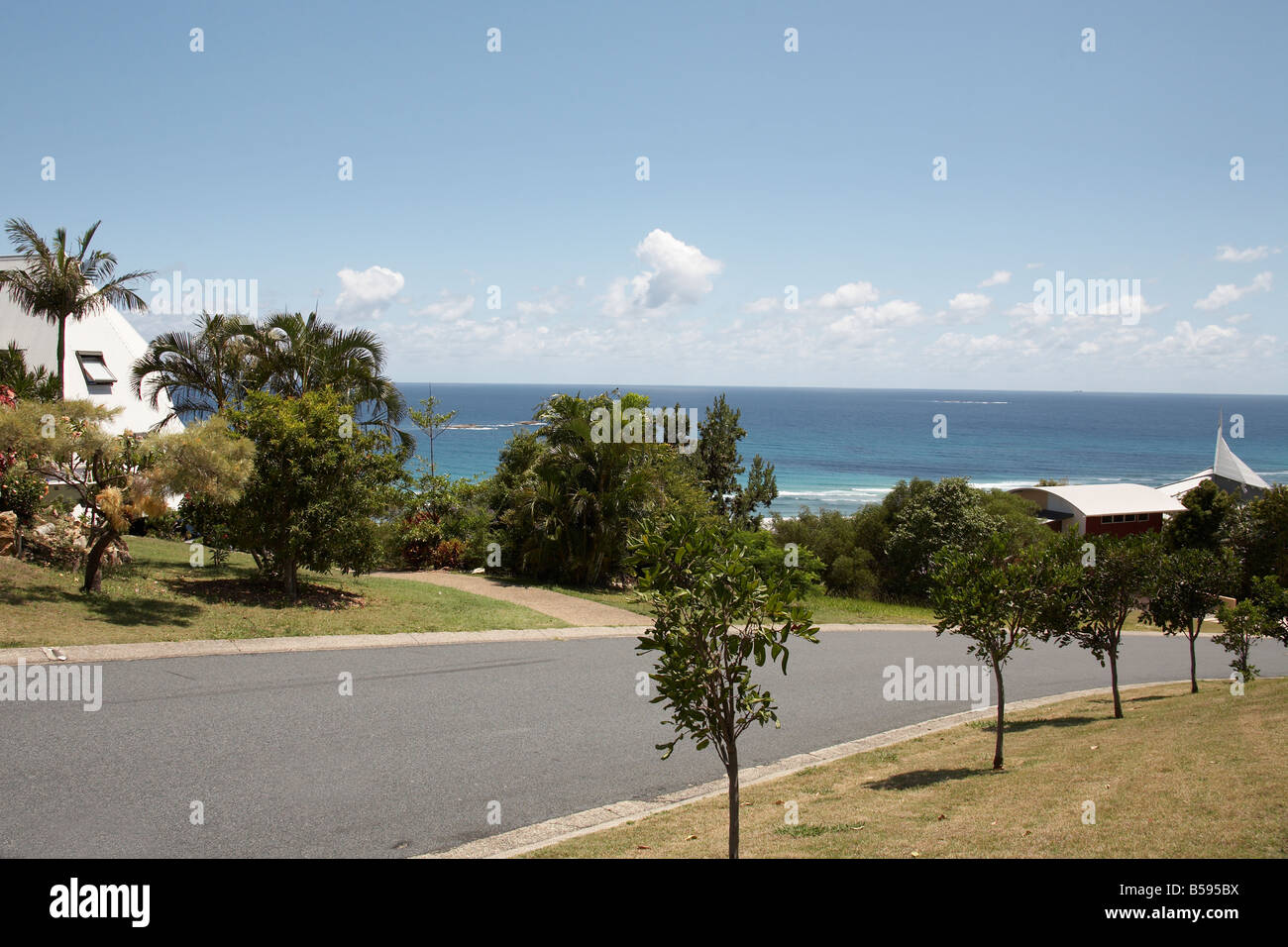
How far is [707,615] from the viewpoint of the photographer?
5.35 metres

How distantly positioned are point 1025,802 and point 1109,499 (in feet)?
145

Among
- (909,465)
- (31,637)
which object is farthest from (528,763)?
(909,465)

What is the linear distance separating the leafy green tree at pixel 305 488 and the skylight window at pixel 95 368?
23.2 meters

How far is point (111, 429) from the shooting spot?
14734 millimetres

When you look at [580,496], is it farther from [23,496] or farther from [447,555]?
[23,496]

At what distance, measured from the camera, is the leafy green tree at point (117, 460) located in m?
13.4

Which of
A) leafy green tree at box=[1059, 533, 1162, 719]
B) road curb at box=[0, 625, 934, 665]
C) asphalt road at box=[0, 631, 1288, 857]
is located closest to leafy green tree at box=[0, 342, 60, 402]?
road curb at box=[0, 625, 934, 665]

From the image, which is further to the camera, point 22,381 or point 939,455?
point 939,455

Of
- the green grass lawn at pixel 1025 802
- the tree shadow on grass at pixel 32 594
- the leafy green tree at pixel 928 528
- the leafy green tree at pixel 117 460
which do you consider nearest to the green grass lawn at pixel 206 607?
the tree shadow on grass at pixel 32 594

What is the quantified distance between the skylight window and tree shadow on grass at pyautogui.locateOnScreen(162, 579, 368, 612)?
71.7ft

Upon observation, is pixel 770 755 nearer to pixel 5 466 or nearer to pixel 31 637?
pixel 31 637

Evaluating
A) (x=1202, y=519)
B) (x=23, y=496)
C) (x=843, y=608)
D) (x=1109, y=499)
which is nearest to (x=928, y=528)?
(x=843, y=608)

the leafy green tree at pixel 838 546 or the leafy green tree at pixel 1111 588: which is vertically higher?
the leafy green tree at pixel 1111 588

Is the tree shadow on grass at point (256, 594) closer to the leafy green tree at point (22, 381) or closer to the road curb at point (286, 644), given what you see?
the road curb at point (286, 644)
